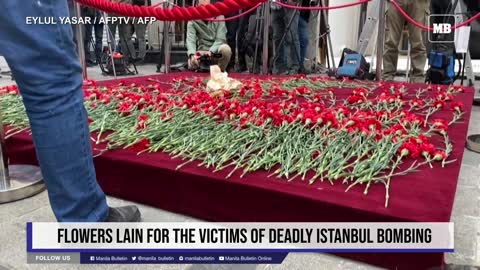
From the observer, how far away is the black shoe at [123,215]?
3.53 ft

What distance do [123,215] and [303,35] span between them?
165 inches

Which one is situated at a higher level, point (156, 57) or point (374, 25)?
point (374, 25)

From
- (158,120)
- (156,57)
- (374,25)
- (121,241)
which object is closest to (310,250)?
(121,241)

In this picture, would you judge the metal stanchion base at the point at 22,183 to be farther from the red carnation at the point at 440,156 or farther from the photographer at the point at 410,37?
the photographer at the point at 410,37

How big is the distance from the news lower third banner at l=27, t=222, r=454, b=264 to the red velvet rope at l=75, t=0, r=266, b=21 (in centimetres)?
69

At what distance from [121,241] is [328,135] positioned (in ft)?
2.37

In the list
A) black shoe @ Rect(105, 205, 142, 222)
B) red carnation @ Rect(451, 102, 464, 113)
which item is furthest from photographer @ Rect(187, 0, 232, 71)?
black shoe @ Rect(105, 205, 142, 222)

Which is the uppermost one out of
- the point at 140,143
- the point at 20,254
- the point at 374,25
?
the point at 374,25

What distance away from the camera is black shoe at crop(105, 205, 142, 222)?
1075mm

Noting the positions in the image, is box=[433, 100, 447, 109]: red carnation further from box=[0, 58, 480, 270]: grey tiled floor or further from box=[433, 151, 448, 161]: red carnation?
box=[433, 151, 448, 161]: red carnation

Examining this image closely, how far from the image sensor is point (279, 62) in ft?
16.0

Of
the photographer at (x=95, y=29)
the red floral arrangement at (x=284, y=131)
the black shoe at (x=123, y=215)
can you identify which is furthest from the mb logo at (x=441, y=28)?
the photographer at (x=95, y=29)

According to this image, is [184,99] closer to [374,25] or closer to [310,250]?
[310,250]

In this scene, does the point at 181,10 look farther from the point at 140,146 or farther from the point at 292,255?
the point at 292,255
